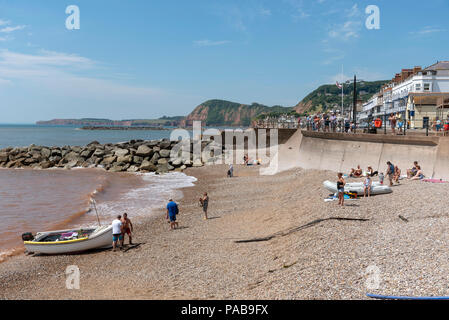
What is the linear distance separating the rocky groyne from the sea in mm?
2955

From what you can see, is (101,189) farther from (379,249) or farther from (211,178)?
(379,249)

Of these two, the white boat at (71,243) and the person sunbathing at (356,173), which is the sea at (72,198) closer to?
the white boat at (71,243)

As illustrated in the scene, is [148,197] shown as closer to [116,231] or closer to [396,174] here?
[116,231]

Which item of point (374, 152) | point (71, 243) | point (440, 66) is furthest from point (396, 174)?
point (440, 66)

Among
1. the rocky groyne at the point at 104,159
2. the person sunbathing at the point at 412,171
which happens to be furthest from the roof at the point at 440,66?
the person sunbathing at the point at 412,171

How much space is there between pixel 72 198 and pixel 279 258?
20016 mm

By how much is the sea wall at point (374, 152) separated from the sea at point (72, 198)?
1105 cm

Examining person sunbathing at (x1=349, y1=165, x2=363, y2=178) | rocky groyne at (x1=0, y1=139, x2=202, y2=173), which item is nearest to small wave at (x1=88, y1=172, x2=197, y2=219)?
rocky groyne at (x1=0, y1=139, x2=202, y2=173)

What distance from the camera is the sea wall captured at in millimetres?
18281

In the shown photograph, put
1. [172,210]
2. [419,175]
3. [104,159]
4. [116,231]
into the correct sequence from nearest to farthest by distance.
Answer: [116,231], [172,210], [419,175], [104,159]

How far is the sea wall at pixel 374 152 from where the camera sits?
60.0 feet

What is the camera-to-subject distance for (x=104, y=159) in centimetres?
4522

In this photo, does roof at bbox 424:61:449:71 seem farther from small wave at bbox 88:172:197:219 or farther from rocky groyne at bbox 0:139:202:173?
small wave at bbox 88:172:197:219
